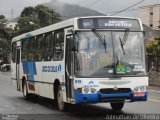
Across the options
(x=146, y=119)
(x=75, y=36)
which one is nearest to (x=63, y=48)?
(x=75, y=36)

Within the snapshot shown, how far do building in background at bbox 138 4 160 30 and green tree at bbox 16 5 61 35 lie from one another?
25.4m

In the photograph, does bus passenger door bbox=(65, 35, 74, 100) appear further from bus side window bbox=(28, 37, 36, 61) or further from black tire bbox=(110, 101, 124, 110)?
bus side window bbox=(28, 37, 36, 61)

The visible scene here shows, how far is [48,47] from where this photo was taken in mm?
16594

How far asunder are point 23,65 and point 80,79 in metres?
7.65

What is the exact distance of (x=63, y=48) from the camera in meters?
14.8

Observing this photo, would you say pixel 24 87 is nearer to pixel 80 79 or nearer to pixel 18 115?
pixel 18 115

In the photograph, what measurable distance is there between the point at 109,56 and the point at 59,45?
91.1 inches

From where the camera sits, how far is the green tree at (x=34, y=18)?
3022 inches

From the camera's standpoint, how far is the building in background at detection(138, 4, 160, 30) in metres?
98.3

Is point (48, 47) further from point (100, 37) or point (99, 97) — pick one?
point (99, 97)

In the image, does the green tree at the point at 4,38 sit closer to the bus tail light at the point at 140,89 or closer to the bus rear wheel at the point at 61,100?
the bus rear wheel at the point at 61,100

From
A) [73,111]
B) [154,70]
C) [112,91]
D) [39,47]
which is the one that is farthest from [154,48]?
[112,91]

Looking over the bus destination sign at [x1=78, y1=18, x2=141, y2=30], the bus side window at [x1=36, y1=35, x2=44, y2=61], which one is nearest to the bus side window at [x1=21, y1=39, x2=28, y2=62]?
the bus side window at [x1=36, y1=35, x2=44, y2=61]

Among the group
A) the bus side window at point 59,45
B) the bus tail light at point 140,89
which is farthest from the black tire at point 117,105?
the bus side window at point 59,45
